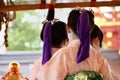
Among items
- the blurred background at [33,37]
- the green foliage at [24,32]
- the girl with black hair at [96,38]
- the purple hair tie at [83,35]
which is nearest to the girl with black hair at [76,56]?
the purple hair tie at [83,35]

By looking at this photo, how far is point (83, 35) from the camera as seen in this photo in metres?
1.24

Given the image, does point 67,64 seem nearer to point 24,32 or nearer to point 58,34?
point 58,34

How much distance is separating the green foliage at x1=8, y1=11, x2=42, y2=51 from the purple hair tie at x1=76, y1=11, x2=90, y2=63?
1368 millimetres

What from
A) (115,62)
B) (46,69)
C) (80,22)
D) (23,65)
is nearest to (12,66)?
(46,69)

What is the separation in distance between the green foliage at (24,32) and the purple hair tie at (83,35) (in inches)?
53.9

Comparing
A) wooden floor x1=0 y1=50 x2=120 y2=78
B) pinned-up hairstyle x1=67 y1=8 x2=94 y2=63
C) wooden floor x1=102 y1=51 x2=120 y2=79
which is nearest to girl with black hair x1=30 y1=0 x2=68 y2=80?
pinned-up hairstyle x1=67 y1=8 x2=94 y2=63

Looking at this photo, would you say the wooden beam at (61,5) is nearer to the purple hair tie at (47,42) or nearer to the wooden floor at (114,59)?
the purple hair tie at (47,42)

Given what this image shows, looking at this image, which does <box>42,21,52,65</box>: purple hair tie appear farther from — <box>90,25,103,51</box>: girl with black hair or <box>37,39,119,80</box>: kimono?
<box>90,25,103,51</box>: girl with black hair

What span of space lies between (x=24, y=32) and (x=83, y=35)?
1.44 metres

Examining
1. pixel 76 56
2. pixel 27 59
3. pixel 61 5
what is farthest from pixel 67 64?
pixel 27 59

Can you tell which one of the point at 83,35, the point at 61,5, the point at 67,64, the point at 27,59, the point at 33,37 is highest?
the point at 61,5

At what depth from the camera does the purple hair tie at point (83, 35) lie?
122 centimetres

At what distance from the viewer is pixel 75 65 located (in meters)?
1.29

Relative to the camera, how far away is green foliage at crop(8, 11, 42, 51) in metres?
2.60
